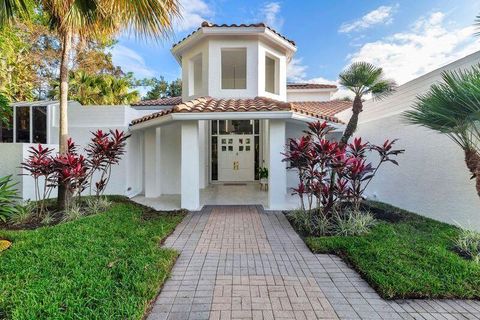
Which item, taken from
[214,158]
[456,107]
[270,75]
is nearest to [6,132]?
[214,158]

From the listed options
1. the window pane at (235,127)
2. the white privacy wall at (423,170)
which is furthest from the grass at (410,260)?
the window pane at (235,127)

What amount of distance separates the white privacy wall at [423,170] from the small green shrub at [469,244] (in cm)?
76

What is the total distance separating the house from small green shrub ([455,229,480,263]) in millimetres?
5004

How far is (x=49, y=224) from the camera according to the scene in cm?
723

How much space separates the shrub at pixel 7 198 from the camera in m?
7.40

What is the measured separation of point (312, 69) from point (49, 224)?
22.0 meters

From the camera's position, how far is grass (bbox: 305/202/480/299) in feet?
13.0

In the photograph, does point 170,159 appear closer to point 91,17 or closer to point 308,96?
point 91,17

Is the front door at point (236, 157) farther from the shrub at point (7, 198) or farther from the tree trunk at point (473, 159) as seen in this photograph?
the tree trunk at point (473, 159)

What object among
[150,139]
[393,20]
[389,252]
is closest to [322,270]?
[389,252]

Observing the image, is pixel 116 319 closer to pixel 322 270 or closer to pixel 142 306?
pixel 142 306

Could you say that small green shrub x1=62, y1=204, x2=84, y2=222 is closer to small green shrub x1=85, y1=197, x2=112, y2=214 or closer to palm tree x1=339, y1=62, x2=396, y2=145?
small green shrub x1=85, y1=197, x2=112, y2=214

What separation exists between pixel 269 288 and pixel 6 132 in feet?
47.8

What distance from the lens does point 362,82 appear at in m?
8.10
